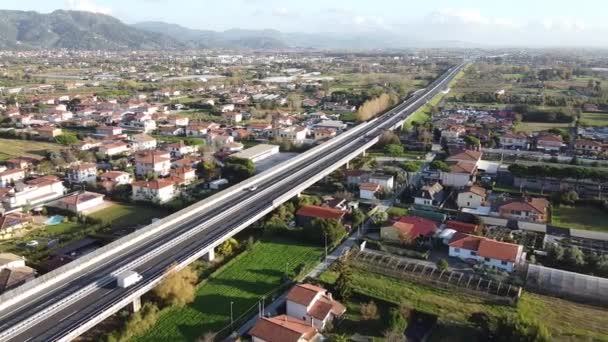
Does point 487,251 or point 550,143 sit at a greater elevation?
point 550,143

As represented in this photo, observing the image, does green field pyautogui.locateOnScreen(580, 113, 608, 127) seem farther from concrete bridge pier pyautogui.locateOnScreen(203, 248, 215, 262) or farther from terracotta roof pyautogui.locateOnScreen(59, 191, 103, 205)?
terracotta roof pyautogui.locateOnScreen(59, 191, 103, 205)

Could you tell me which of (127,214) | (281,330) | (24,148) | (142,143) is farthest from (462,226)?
(24,148)

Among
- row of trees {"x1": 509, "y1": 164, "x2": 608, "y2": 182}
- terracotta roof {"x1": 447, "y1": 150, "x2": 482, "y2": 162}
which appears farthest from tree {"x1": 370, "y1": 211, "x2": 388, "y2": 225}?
row of trees {"x1": 509, "y1": 164, "x2": 608, "y2": 182}

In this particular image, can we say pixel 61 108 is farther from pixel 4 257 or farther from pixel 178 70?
pixel 178 70

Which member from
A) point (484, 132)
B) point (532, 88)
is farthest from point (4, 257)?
point (532, 88)

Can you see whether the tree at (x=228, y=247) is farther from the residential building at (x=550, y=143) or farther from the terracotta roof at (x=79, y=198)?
the residential building at (x=550, y=143)

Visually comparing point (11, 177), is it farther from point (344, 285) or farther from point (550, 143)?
point (550, 143)
